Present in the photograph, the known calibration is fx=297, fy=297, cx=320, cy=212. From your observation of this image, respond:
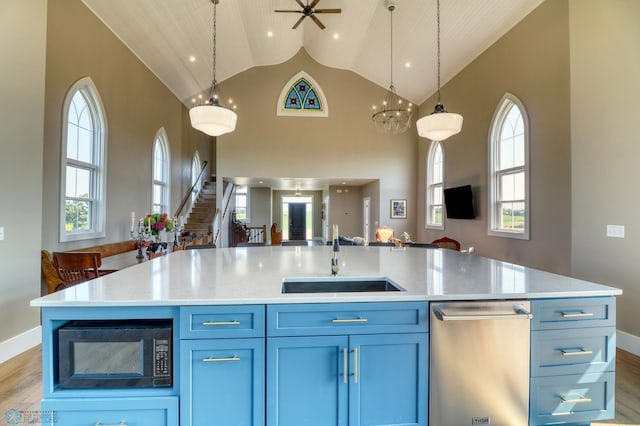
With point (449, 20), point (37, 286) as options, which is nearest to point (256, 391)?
point (37, 286)

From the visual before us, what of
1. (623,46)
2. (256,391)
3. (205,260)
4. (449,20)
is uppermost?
(449,20)

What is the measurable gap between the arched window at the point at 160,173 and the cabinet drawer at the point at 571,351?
6.46m

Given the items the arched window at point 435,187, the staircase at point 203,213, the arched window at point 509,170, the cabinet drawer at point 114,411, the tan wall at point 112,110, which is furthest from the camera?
the staircase at point 203,213

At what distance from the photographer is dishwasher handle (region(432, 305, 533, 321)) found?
1442 mm

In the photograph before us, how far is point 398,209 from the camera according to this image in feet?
26.9

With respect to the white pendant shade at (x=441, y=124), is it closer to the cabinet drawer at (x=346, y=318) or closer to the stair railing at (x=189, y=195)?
the cabinet drawer at (x=346, y=318)

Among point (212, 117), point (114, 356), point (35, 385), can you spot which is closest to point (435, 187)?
point (212, 117)

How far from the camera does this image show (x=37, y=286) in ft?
9.94

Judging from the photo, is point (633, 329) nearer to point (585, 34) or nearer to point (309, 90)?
point (585, 34)

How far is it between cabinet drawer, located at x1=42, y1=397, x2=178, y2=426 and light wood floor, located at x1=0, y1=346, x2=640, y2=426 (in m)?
1.21

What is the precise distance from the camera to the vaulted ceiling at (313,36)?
4605 millimetres

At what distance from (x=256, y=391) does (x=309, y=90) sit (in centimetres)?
784

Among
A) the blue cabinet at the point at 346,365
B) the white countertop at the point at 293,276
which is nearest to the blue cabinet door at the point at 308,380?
the blue cabinet at the point at 346,365

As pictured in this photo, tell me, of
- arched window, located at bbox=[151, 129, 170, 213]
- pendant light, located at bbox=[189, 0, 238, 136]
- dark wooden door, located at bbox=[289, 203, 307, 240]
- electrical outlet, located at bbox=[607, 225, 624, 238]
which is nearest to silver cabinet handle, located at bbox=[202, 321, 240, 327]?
pendant light, located at bbox=[189, 0, 238, 136]
